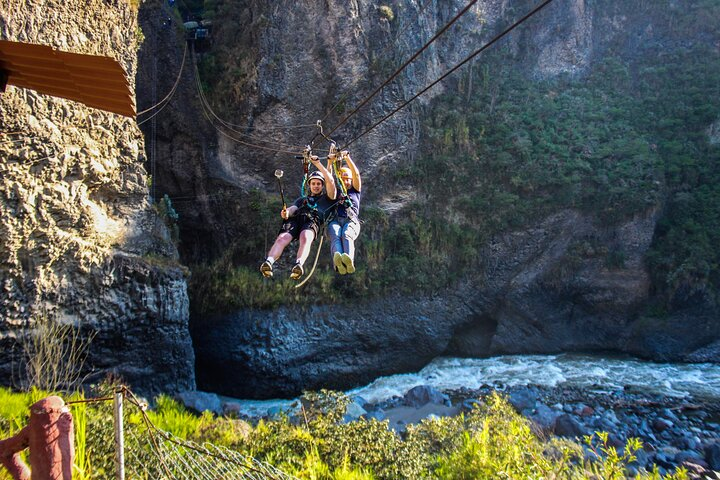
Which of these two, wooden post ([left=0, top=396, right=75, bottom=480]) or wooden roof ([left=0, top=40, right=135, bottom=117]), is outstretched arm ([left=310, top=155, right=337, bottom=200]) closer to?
wooden roof ([left=0, top=40, right=135, bottom=117])

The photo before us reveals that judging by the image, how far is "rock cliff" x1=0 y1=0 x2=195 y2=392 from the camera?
7.09 metres

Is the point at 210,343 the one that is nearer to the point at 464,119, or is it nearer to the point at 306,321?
the point at 306,321

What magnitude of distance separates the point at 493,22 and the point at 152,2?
1204 centimetres

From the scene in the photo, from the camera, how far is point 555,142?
15742 mm

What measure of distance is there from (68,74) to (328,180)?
265 centimetres

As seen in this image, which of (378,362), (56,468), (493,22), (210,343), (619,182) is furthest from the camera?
(493,22)

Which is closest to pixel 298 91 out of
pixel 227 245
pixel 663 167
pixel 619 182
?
pixel 227 245

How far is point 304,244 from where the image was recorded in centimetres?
542

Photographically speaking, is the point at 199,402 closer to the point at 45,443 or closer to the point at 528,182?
the point at 45,443

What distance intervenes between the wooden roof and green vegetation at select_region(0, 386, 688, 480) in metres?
3.11

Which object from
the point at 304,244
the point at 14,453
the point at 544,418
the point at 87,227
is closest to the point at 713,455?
the point at 544,418

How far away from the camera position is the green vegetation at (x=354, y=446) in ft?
14.3

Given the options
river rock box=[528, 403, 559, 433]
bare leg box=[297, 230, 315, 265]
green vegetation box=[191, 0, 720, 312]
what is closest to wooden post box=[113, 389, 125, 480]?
bare leg box=[297, 230, 315, 265]

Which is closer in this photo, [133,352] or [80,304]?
[80,304]
